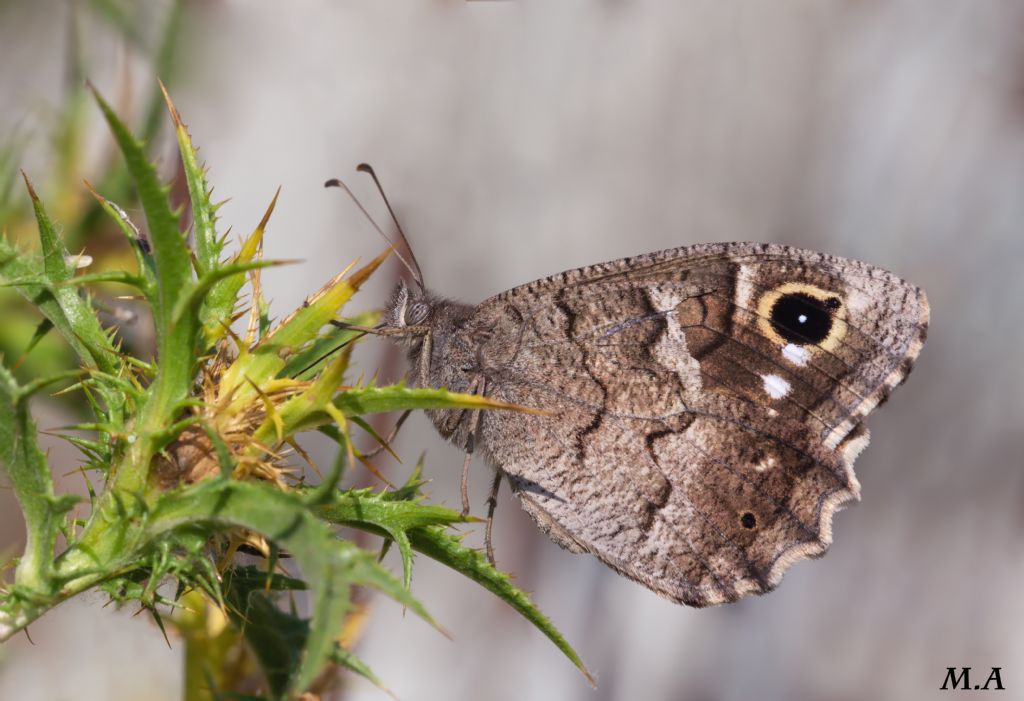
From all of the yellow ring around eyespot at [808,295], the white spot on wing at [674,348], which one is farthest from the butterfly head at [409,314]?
the yellow ring around eyespot at [808,295]

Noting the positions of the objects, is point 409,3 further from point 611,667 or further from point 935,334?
point 611,667

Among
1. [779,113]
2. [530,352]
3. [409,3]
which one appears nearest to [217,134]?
[409,3]

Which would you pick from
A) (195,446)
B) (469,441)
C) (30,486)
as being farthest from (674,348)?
(30,486)

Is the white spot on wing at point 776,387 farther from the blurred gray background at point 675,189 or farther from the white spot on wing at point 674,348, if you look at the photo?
the blurred gray background at point 675,189

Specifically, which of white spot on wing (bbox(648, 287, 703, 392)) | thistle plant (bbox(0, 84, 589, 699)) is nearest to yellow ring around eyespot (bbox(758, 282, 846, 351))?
white spot on wing (bbox(648, 287, 703, 392))

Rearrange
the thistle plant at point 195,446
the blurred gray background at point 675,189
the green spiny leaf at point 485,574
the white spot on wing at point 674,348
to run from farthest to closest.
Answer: the blurred gray background at point 675,189, the white spot on wing at point 674,348, the green spiny leaf at point 485,574, the thistle plant at point 195,446

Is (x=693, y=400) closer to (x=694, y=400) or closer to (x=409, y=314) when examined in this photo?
(x=694, y=400)

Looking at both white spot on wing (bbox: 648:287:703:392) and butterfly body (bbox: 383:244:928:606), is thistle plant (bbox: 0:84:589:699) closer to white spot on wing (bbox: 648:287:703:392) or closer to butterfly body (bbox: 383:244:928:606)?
butterfly body (bbox: 383:244:928:606)
